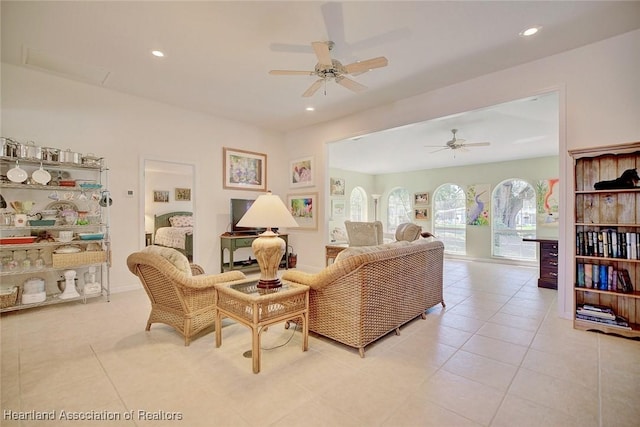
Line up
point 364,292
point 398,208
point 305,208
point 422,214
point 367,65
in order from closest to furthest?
point 364,292 → point 367,65 → point 305,208 → point 422,214 → point 398,208

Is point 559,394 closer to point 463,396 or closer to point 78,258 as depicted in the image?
point 463,396

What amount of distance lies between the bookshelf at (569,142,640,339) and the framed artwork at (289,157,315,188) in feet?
13.2

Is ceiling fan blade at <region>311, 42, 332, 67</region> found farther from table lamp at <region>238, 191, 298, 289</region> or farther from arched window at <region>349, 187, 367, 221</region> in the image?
arched window at <region>349, 187, 367, 221</region>

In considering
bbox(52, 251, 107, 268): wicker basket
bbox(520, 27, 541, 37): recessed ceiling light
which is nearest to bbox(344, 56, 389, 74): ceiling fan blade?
bbox(520, 27, 541, 37): recessed ceiling light

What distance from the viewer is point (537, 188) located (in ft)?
23.1

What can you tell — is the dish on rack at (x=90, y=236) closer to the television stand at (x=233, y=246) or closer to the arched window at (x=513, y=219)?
the television stand at (x=233, y=246)

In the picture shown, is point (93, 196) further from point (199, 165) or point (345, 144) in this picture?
point (345, 144)

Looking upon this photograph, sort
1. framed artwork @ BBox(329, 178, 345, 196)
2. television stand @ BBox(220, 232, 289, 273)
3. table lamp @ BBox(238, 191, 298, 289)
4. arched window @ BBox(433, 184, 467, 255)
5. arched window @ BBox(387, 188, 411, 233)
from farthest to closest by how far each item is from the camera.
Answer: arched window @ BBox(387, 188, 411, 233) < framed artwork @ BBox(329, 178, 345, 196) < arched window @ BBox(433, 184, 467, 255) < television stand @ BBox(220, 232, 289, 273) < table lamp @ BBox(238, 191, 298, 289)

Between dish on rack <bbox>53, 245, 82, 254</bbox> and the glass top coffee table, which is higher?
dish on rack <bbox>53, 245, 82, 254</bbox>

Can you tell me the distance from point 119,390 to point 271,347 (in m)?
1.10

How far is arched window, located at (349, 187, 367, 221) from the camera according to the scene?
32.0ft

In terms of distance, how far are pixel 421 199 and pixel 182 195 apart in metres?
7.20

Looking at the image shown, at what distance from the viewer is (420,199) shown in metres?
9.09

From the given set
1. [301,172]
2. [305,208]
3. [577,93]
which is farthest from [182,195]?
[577,93]
